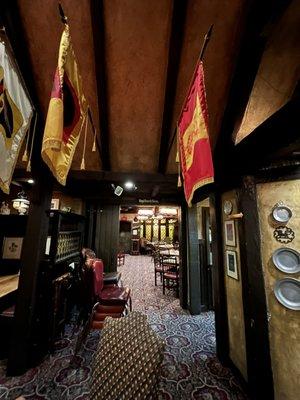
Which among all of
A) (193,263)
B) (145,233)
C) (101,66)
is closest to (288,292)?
(193,263)

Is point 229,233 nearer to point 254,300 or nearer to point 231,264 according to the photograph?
point 231,264

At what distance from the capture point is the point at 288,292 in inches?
77.8

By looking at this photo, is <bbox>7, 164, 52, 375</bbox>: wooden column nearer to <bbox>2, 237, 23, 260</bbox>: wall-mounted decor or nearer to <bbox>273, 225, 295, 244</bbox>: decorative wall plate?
<bbox>2, 237, 23, 260</bbox>: wall-mounted decor

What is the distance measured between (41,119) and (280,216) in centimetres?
327

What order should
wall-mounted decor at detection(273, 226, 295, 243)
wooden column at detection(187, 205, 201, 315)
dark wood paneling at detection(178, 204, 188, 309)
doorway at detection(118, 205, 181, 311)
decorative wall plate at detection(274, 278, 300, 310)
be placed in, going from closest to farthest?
decorative wall plate at detection(274, 278, 300, 310) → wall-mounted decor at detection(273, 226, 295, 243) → wooden column at detection(187, 205, 201, 315) → dark wood paneling at detection(178, 204, 188, 309) → doorway at detection(118, 205, 181, 311)

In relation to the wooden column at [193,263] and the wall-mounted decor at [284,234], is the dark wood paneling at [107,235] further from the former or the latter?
the wall-mounted decor at [284,234]

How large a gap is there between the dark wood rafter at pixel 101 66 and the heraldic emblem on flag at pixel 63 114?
0.69 meters

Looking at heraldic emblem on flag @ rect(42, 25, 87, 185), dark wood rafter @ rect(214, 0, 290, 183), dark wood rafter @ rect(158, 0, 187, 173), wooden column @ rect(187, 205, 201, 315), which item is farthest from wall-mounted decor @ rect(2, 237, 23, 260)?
dark wood rafter @ rect(214, 0, 290, 183)

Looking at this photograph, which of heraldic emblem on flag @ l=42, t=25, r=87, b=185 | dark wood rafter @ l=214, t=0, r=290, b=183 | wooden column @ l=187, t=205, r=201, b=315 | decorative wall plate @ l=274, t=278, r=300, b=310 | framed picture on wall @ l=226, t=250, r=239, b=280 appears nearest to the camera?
heraldic emblem on flag @ l=42, t=25, r=87, b=185

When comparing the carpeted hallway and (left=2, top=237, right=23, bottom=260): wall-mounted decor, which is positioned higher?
(left=2, top=237, right=23, bottom=260): wall-mounted decor

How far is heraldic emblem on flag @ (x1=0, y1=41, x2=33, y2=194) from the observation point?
4.74 feet

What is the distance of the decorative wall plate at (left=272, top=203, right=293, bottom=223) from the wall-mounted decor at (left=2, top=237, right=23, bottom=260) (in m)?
4.75

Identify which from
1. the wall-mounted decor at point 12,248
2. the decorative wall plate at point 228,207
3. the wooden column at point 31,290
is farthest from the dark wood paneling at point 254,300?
the wall-mounted decor at point 12,248

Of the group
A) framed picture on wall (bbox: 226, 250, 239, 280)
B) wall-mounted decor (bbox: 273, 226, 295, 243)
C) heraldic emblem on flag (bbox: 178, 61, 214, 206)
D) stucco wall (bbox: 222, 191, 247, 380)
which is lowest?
stucco wall (bbox: 222, 191, 247, 380)
